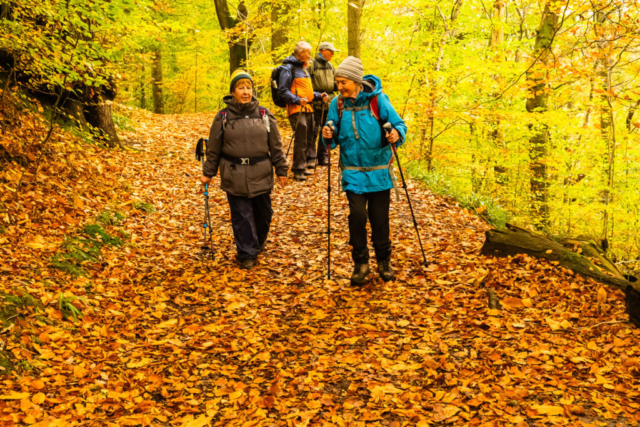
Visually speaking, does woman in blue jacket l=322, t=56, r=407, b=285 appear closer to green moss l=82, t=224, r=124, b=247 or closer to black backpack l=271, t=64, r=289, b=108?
green moss l=82, t=224, r=124, b=247

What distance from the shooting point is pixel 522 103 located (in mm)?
17500

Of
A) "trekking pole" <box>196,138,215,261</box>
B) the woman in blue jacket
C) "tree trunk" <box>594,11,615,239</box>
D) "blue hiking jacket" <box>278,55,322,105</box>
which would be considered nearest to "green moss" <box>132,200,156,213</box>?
"trekking pole" <box>196,138,215,261</box>

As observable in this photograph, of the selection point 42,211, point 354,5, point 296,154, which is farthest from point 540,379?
point 354,5

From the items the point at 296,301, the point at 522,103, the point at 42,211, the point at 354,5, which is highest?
the point at 354,5

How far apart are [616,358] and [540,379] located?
76 centimetres

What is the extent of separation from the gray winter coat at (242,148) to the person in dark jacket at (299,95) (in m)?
3.24

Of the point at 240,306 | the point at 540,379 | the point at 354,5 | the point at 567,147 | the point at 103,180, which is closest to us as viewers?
the point at 540,379

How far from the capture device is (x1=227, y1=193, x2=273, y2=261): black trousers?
6301 mm

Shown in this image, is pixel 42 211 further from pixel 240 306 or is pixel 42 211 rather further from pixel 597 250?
pixel 597 250

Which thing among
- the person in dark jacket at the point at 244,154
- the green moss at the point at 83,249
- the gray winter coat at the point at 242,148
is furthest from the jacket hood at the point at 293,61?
the green moss at the point at 83,249

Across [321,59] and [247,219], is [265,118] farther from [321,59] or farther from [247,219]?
[321,59]

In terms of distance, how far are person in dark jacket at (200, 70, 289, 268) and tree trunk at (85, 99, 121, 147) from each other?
555cm

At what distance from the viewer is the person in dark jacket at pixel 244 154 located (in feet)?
19.9

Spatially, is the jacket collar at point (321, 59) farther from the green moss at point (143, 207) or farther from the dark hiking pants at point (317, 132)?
the green moss at point (143, 207)
